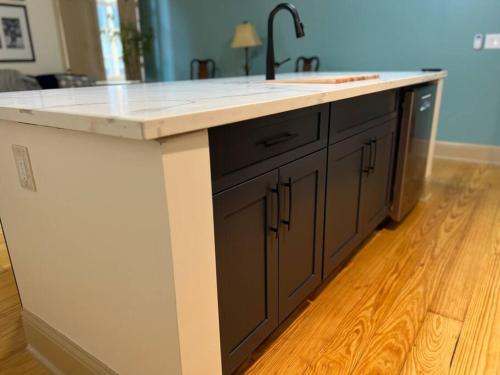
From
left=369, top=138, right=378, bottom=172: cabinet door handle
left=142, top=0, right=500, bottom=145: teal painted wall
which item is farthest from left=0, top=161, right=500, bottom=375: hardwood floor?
left=142, top=0, right=500, bottom=145: teal painted wall

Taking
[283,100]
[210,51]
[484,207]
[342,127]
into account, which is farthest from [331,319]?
[210,51]

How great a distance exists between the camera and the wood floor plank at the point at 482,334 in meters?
1.25

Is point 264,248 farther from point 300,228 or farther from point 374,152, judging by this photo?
point 374,152

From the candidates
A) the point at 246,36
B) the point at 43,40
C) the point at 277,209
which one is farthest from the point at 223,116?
the point at 43,40

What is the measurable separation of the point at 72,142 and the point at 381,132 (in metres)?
1.50

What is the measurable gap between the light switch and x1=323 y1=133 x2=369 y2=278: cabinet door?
245cm

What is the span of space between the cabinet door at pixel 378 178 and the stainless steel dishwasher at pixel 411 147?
0.19 ft

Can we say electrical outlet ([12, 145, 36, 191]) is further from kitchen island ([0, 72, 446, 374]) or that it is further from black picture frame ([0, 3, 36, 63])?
black picture frame ([0, 3, 36, 63])

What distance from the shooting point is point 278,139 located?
1137 mm

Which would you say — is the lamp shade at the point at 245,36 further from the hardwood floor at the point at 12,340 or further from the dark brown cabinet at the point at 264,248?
the hardwood floor at the point at 12,340

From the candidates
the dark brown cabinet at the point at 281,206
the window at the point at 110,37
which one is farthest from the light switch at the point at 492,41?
the window at the point at 110,37

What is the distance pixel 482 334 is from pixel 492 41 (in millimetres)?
2942

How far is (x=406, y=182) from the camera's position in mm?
2230

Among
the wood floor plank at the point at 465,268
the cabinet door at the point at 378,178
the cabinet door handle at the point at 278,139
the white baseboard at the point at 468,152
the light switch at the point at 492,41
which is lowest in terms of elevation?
the wood floor plank at the point at 465,268
